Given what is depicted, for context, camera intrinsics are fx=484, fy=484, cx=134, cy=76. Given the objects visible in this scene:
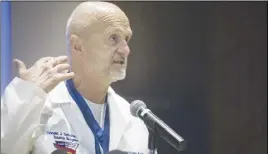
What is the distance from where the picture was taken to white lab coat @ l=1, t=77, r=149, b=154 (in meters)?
1.15

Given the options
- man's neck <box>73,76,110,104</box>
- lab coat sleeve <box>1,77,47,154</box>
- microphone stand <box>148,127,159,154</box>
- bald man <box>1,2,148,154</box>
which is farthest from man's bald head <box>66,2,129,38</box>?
microphone stand <box>148,127,159,154</box>

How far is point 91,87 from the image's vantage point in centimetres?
136

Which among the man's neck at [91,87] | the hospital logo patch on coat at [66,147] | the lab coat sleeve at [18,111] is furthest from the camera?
the man's neck at [91,87]

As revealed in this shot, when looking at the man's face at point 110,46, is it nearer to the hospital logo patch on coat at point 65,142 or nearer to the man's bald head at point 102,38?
the man's bald head at point 102,38

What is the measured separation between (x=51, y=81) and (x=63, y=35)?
0.23 meters

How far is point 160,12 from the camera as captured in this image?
1482 millimetres

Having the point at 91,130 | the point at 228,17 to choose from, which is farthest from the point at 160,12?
the point at 91,130

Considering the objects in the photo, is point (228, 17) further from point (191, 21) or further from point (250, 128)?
point (250, 128)

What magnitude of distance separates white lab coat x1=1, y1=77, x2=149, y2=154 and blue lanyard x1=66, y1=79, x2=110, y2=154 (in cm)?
1

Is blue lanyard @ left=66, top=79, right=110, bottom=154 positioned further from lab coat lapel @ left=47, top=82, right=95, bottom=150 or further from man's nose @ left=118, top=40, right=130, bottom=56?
man's nose @ left=118, top=40, right=130, bottom=56

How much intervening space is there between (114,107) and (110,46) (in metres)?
0.19

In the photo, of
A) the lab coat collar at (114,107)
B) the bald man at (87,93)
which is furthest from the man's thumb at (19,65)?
the lab coat collar at (114,107)

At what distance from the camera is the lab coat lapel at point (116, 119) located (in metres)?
1.31

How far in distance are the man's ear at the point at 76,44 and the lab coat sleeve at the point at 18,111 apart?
0.21 m
